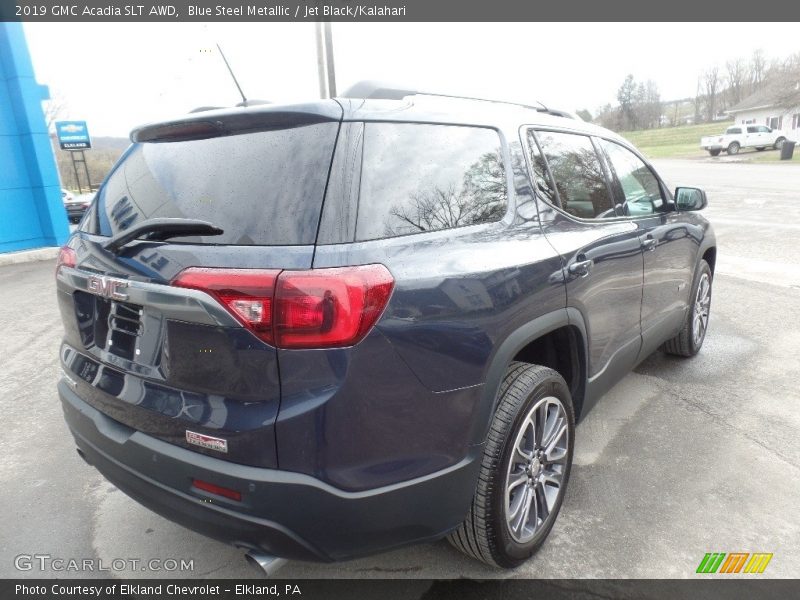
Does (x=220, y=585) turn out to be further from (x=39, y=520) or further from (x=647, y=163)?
(x=647, y=163)

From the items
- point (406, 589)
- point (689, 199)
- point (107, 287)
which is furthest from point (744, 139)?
point (107, 287)

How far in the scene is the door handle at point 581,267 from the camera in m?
2.52

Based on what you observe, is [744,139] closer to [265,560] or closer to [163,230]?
[163,230]

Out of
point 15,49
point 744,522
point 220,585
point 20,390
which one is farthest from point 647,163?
point 15,49

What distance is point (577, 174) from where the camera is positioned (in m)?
2.97

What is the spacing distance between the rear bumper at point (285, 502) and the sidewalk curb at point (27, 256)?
420 inches

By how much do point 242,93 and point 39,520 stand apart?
7.59 feet

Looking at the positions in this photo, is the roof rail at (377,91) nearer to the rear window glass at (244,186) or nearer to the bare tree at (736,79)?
the rear window glass at (244,186)

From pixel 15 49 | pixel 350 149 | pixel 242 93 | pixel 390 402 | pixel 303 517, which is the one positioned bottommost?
pixel 303 517

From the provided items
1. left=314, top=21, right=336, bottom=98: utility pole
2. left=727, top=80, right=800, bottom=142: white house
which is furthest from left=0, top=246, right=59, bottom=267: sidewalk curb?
left=727, top=80, right=800, bottom=142: white house

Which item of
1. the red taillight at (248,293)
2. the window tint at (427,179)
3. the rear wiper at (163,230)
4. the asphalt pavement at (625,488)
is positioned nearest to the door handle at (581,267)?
the window tint at (427,179)

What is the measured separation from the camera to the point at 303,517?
5.64 ft

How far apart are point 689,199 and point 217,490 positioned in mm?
3675

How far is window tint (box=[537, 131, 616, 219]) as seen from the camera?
9.02 feet
